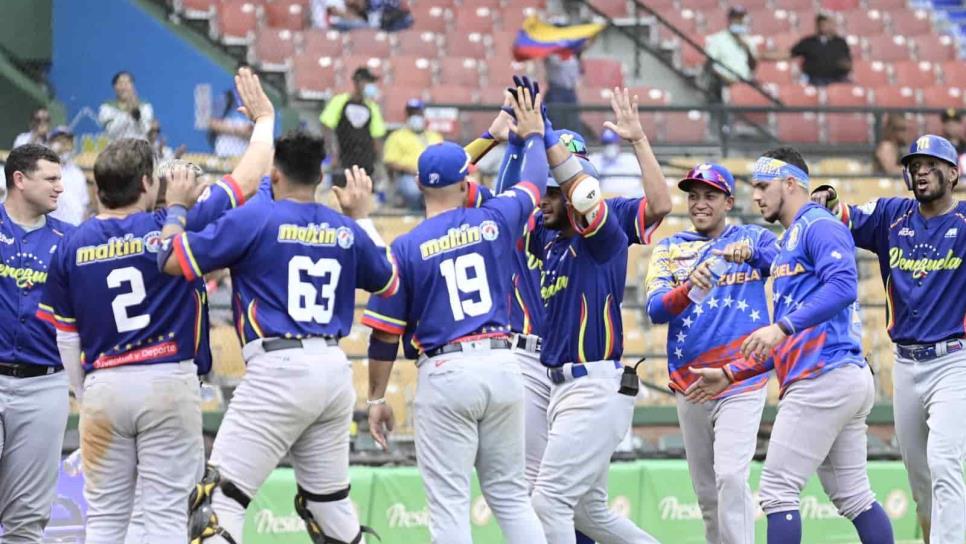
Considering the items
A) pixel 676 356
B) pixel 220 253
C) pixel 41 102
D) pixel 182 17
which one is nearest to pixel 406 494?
pixel 676 356

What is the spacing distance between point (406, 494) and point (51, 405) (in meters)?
3.26

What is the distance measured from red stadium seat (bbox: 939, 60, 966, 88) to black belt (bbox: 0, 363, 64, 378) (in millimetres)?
12692

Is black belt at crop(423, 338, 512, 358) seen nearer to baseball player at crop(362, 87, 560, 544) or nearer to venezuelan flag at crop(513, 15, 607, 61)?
baseball player at crop(362, 87, 560, 544)

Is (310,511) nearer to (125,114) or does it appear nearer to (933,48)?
(125,114)

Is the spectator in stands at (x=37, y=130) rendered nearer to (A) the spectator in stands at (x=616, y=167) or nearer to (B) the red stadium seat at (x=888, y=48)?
(A) the spectator in stands at (x=616, y=167)

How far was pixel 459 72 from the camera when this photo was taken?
15586 mm

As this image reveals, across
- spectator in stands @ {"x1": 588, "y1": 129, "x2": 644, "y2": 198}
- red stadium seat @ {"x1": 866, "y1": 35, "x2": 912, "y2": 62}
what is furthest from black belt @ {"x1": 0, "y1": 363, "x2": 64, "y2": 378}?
red stadium seat @ {"x1": 866, "y1": 35, "x2": 912, "y2": 62}

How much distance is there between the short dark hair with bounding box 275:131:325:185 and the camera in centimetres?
635

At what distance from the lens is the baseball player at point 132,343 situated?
20.8ft

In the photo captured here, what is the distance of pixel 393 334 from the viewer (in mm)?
6711

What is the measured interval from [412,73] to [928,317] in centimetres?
853

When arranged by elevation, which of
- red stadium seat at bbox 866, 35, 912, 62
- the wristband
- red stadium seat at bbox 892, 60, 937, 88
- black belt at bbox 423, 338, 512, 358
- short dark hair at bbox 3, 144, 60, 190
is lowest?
black belt at bbox 423, 338, 512, 358

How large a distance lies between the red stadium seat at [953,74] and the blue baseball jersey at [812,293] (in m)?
10.6

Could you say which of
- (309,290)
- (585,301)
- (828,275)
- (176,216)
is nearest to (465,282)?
(309,290)
